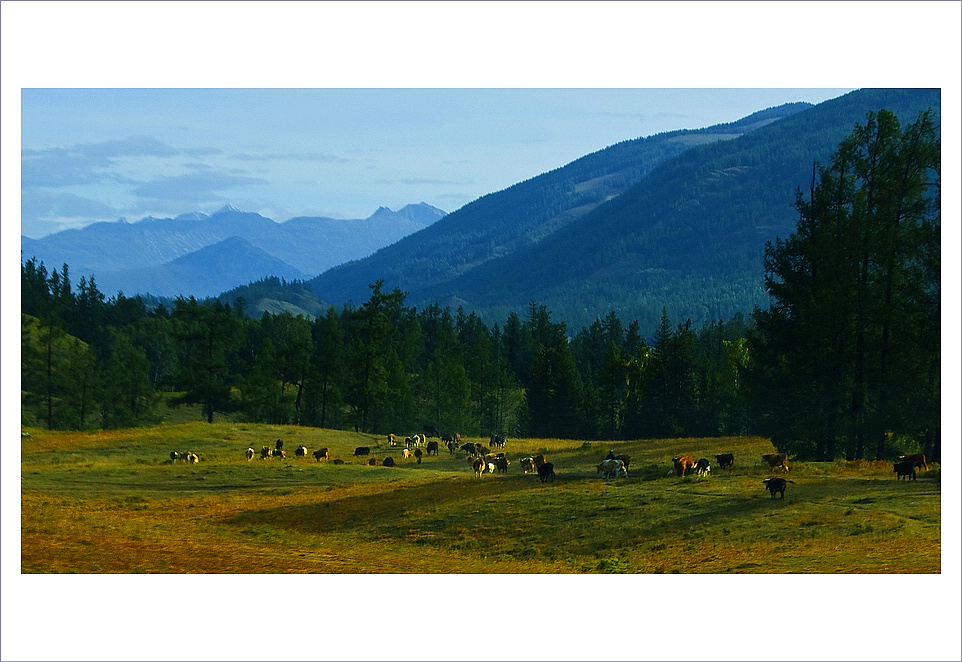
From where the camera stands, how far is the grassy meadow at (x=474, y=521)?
23547 millimetres

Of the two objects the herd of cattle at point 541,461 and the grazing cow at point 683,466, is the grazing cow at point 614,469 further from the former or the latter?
Answer: the grazing cow at point 683,466

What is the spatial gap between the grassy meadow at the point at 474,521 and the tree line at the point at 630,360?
13.7ft

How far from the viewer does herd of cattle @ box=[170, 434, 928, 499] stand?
1211 inches

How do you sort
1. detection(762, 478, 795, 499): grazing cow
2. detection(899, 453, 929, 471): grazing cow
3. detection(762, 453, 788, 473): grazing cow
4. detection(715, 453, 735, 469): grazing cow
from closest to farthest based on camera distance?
detection(762, 478, 795, 499): grazing cow, detection(899, 453, 929, 471): grazing cow, detection(762, 453, 788, 473): grazing cow, detection(715, 453, 735, 469): grazing cow

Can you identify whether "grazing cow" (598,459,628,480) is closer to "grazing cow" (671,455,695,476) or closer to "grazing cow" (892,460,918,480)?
"grazing cow" (671,455,695,476)

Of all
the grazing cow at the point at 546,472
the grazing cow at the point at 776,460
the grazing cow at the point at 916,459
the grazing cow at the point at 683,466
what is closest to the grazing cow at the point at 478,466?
the grazing cow at the point at 546,472

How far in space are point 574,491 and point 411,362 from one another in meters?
81.5

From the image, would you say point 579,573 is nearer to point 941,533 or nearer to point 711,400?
point 941,533

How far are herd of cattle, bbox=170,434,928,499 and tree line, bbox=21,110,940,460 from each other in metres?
4.34

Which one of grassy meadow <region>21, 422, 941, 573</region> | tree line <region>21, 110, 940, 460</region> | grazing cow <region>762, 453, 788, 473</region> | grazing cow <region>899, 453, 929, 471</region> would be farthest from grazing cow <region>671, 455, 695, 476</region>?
grazing cow <region>899, 453, 929, 471</region>

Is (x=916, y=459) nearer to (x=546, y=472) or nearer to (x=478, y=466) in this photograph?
(x=546, y=472)

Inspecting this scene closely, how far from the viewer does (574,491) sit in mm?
32500

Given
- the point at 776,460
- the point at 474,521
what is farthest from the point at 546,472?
the point at 776,460

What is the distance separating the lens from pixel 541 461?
4169 cm
